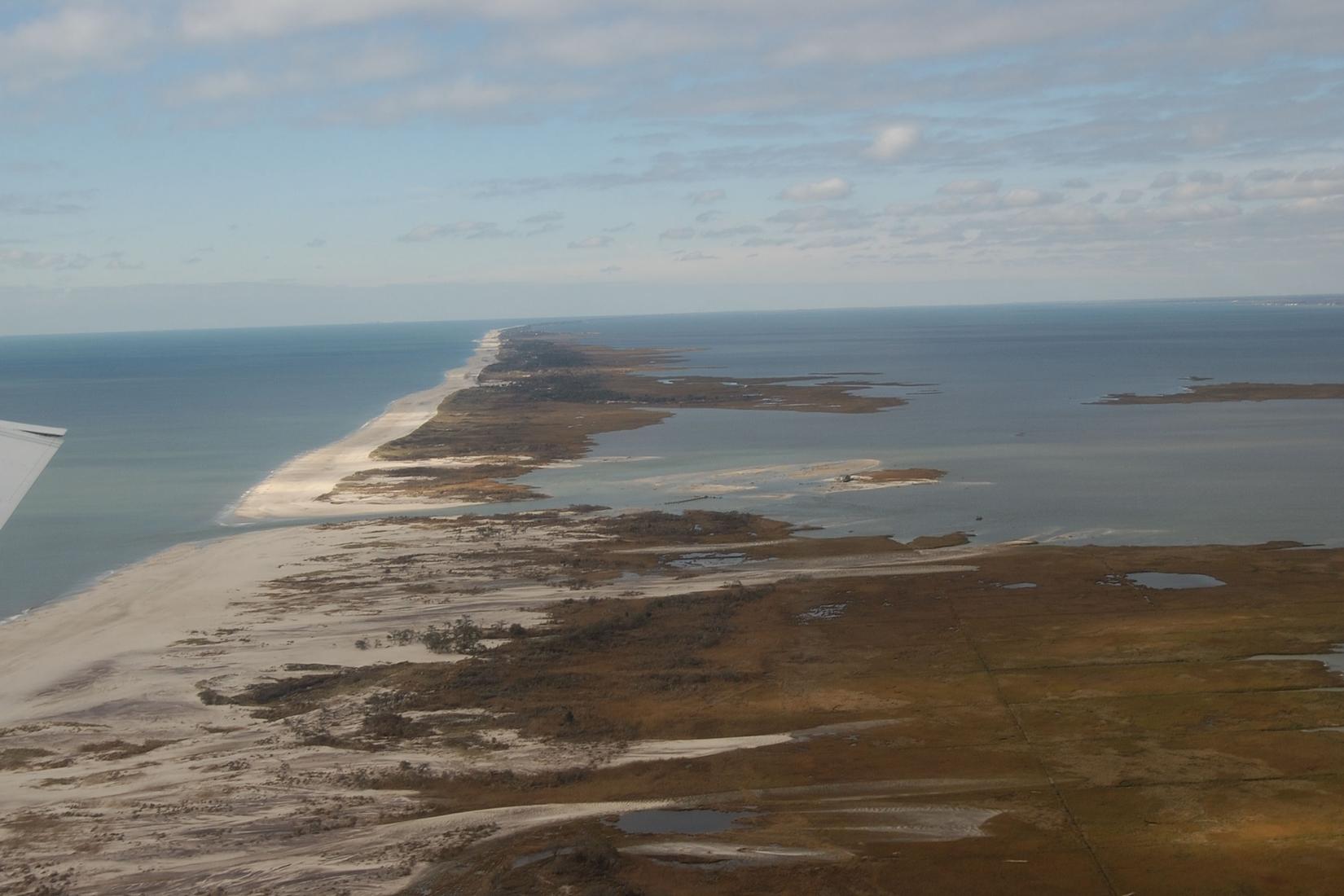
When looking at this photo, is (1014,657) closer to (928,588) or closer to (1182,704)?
(1182,704)

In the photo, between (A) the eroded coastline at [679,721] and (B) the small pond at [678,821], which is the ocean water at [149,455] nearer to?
(A) the eroded coastline at [679,721]

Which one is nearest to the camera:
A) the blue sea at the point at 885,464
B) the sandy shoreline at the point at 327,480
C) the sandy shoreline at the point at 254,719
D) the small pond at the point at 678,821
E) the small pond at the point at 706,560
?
the sandy shoreline at the point at 254,719

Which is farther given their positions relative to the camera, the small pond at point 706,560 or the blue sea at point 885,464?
the blue sea at point 885,464

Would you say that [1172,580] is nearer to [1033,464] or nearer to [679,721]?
[679,721]

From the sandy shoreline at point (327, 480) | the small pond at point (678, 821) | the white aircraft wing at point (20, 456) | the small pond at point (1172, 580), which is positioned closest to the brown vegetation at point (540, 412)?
the sandy shoreline at point (327, 480)

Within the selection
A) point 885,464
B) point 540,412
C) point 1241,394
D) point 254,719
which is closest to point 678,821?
point 254,719

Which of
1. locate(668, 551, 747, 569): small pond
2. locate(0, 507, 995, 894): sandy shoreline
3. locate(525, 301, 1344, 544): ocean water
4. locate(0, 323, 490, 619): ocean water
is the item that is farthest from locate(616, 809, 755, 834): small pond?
locate(0, 323, 490, 619): ocean water
